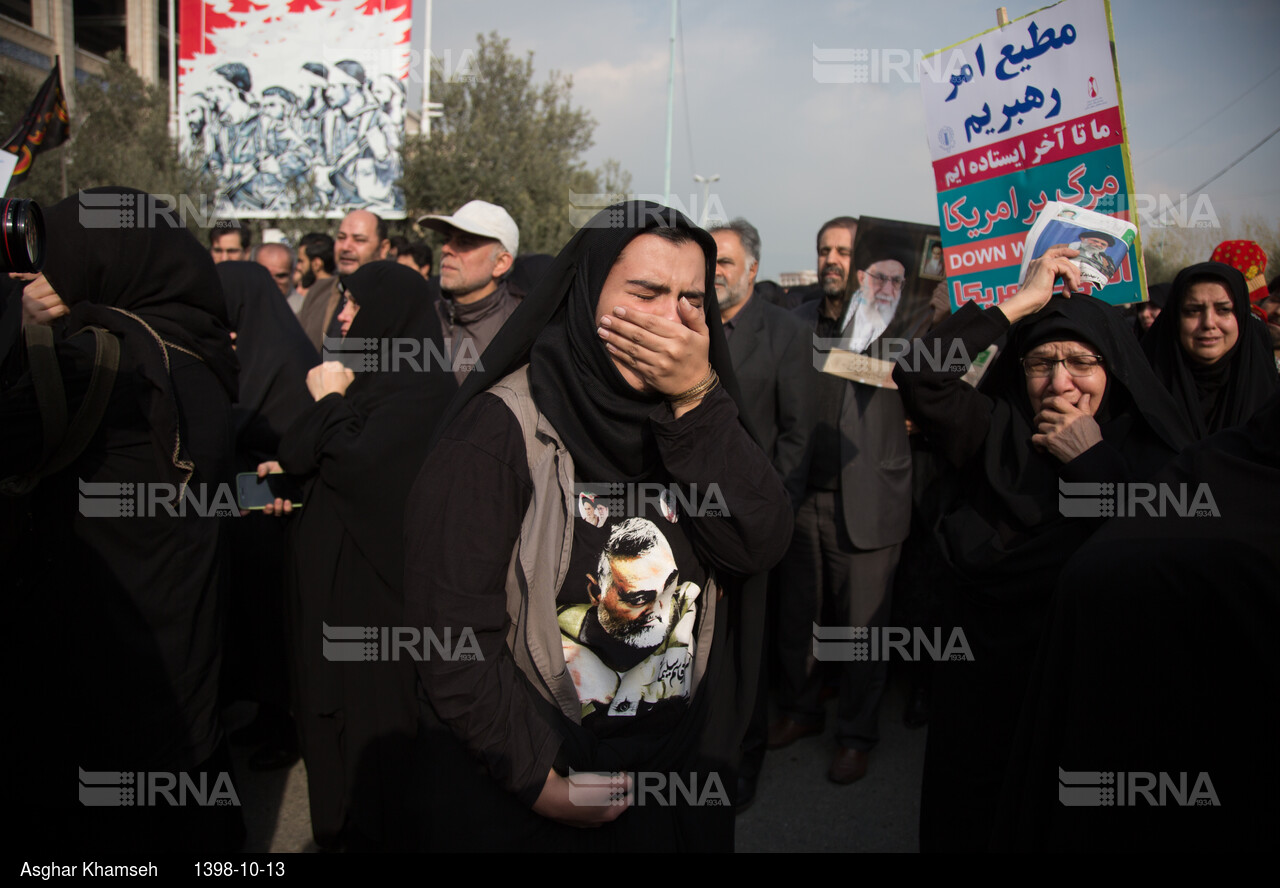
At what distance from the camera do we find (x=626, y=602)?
181 cm

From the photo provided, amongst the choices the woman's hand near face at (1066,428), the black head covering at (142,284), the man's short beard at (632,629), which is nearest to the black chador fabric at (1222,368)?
the woman's hand near face at (1066,428)

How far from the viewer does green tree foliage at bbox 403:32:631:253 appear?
62.6 ft

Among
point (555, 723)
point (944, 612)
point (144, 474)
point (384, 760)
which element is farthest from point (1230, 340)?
point (144, 474)

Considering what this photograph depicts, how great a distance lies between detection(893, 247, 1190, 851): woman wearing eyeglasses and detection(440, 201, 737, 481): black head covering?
53.0 inches

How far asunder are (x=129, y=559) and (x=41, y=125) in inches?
246

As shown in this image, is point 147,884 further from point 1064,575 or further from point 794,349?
point 794,349

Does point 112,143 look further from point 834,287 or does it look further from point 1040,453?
point 1040,453

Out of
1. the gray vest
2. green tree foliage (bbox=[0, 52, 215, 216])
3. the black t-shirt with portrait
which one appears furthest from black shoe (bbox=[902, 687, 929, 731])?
green tree foliage (bbox=[0, 52, 215, 216])

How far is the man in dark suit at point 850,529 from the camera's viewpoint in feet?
12.6

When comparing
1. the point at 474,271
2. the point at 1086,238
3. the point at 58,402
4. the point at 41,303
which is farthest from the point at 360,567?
the point at 1086,238

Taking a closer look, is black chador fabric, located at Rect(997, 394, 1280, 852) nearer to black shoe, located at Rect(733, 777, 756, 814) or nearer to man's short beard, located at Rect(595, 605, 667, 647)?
man's short beard, located at Rect(595, 605, 667, 647)

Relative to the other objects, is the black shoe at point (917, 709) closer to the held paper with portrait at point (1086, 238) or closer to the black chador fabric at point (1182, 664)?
the held paper with portrait at point (1086, 238)

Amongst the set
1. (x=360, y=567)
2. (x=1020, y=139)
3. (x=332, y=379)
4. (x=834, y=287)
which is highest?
(x=1020, y=139)

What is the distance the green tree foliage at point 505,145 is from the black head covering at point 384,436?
52.2 ft
